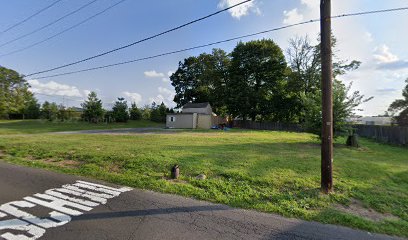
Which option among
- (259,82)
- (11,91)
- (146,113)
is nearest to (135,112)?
(146,113)

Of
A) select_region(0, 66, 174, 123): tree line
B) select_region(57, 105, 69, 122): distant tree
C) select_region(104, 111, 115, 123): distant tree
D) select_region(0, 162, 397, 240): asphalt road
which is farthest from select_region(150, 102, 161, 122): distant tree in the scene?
select_region(0, 162, 397, 240): asphalt road

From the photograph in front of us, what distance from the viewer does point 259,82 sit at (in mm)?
37625

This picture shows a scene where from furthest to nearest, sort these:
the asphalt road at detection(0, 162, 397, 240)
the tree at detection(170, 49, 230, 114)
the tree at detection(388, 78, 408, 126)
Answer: the tree at detection(170, 49, 230, 114)
the tree at detection(388, 78, 408, 126)
the asphalt road at detection(0, 162, 397, 240)

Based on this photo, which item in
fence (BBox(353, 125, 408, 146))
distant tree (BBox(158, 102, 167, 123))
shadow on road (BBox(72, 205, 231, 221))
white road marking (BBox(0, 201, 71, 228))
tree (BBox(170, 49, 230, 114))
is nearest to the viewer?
white road marking (BBox(0, 201, 71, 228))

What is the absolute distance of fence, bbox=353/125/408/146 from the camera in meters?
16.7

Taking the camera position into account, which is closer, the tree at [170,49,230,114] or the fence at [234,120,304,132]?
the fence at [234,120,304,132]

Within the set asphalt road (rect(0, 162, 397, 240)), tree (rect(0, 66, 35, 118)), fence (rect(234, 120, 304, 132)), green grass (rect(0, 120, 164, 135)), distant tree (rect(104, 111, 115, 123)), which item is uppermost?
tree (rect(0, 66, 35, 118))

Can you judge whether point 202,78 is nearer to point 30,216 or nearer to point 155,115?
point 155,115

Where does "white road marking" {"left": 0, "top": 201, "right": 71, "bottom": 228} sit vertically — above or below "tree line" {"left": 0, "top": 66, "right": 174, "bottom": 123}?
below

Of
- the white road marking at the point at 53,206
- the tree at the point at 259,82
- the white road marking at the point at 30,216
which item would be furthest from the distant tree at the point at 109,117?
the white road marking at the point at 30,216

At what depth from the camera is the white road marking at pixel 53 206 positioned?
3.31 meters

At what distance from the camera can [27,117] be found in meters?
50.1

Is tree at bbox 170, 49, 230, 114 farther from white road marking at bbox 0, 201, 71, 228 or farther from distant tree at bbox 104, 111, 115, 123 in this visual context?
white road marking at bbox 0, 201, 71, 228

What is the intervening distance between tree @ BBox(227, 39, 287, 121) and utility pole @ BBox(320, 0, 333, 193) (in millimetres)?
30986
